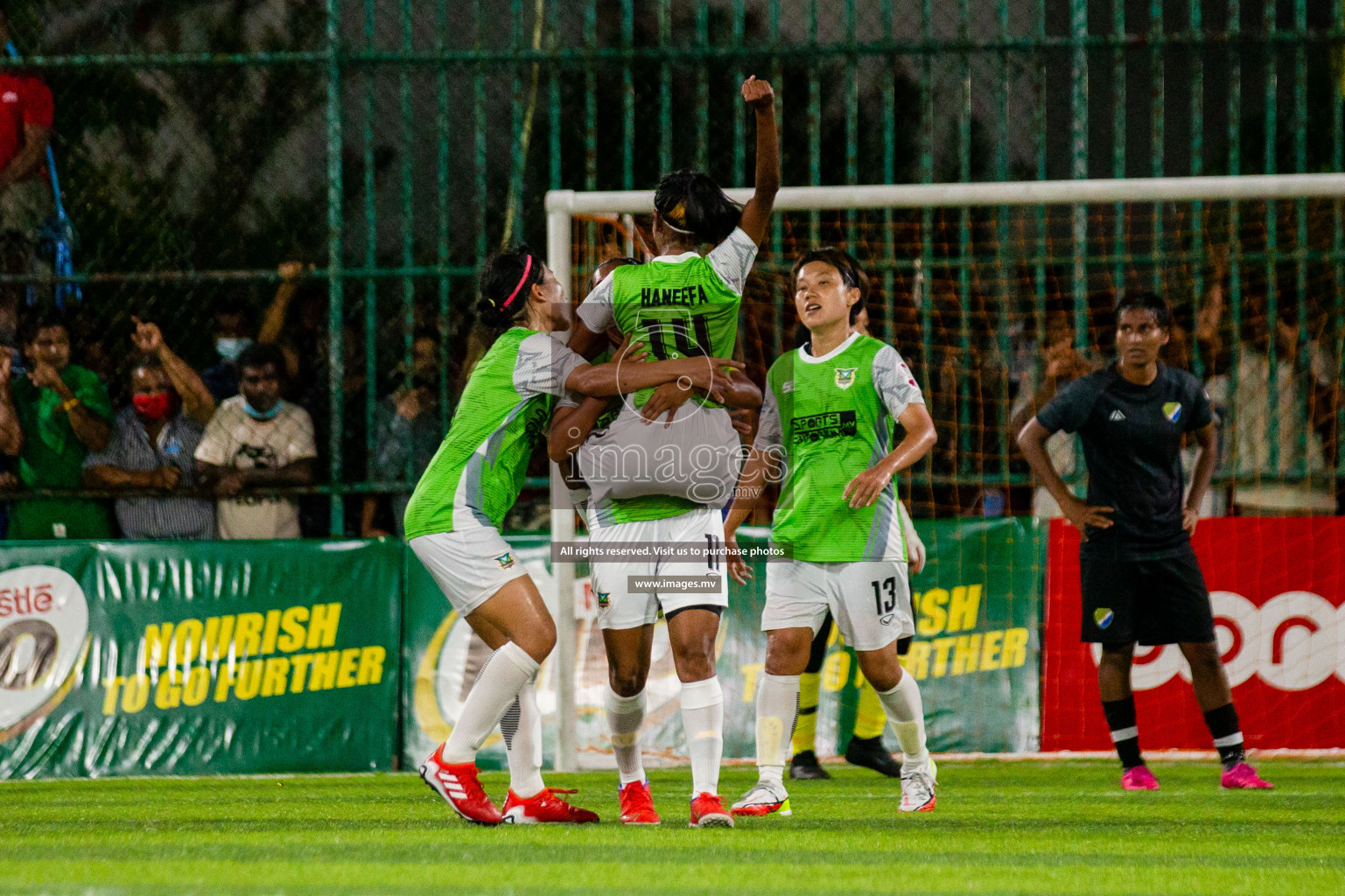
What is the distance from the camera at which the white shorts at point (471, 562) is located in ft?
17.9

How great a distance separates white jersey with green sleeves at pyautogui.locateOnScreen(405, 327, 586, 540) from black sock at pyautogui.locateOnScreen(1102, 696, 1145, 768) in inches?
127

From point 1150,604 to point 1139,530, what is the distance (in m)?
0.34

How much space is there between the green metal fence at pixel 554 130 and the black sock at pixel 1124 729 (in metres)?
2.29

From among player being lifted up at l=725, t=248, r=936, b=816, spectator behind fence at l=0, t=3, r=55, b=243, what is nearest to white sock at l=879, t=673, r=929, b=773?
player being lifted up at l=725, t=248, r=936, b=816

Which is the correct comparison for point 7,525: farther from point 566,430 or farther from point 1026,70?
point 1026,70

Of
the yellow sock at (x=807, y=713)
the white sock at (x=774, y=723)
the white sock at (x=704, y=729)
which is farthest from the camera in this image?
the yellow sock at (x=807, y=713)

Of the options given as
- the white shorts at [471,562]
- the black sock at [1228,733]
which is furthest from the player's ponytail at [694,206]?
the black sock at [1228,733]

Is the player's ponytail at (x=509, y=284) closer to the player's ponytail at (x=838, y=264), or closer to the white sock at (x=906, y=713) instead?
the player's ponytail at (x=838, y=264)

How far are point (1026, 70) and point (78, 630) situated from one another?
21.4ft

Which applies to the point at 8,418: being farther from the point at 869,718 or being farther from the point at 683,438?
the point at 683,438

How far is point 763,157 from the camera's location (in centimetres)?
530

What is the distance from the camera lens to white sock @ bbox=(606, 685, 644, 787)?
18.3ft

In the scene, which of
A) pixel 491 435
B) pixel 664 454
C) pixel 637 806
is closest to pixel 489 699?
pixel 637 806

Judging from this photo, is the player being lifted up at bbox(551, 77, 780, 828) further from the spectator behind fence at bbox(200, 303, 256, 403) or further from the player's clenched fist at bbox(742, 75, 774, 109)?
the spectator behind fence at bbox(200, 303, 256, 403)
